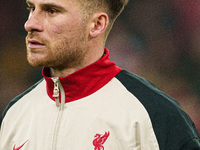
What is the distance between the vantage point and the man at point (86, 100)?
124 centimetres

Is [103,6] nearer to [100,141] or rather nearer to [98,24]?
[98,24]

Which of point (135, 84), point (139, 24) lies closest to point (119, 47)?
point (139, 24)

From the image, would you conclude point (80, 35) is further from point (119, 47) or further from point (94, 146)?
point (119, 47)

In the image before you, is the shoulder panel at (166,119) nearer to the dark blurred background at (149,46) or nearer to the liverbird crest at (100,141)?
the liverbird crest at (100,141)

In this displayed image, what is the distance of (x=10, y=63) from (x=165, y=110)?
2848 mm

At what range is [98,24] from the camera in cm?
140

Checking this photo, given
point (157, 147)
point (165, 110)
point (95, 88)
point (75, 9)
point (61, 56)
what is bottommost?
point (157, 147)

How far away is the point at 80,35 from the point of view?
133 cm

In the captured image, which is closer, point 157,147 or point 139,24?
point 157,147

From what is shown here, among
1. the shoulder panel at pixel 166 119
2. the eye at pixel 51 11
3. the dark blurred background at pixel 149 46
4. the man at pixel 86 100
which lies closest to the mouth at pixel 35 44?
the man at pixel 86 100

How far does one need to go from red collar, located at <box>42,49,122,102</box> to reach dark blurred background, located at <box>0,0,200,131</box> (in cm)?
223

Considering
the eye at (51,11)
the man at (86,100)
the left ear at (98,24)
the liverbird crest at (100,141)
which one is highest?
the eye at (51,11)

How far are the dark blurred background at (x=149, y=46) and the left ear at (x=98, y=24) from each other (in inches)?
86.6

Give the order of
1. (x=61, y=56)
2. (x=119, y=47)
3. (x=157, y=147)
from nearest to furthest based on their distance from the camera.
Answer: (x=157, y=147) < (x=61, y=56) < (x=119, y=47)
